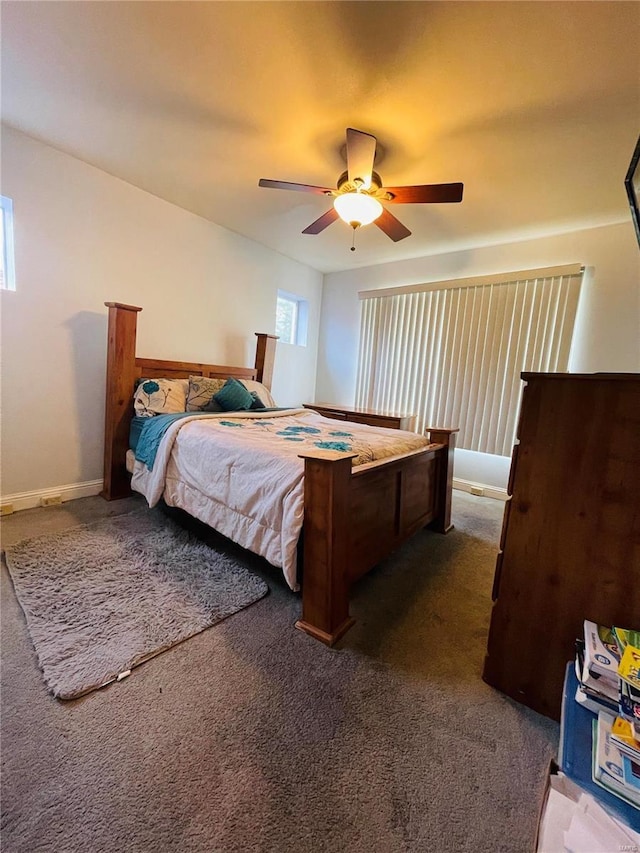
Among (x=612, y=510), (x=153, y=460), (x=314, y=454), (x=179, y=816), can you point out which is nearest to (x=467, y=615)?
(x=612, y=510)

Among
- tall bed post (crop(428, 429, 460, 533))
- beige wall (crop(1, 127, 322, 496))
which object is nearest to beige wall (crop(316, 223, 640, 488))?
tall bed post (crop(428, 429, 460, 533))

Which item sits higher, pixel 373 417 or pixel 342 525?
pixel 373 417

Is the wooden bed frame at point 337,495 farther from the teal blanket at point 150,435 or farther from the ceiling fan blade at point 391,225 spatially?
the ceiling fan blade at point 391,225

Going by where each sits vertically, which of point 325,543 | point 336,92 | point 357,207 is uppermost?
point 336,92

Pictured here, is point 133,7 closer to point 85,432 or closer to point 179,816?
point 85,432

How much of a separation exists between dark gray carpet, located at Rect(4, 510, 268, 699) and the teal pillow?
3.78ft

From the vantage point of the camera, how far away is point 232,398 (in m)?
3.16

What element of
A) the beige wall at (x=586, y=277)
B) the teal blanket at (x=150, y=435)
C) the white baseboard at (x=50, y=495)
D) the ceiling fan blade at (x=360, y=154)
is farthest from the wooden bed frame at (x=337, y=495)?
the beige wall at (x=586, y=277)

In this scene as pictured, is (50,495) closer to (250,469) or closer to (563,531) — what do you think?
(250,469)

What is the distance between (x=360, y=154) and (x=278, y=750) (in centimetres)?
265

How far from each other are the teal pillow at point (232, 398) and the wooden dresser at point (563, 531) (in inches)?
94.5

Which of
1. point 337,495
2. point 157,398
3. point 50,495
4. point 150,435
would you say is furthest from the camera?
point 157,398

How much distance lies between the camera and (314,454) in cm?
153

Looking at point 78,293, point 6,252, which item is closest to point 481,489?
point 78,293
